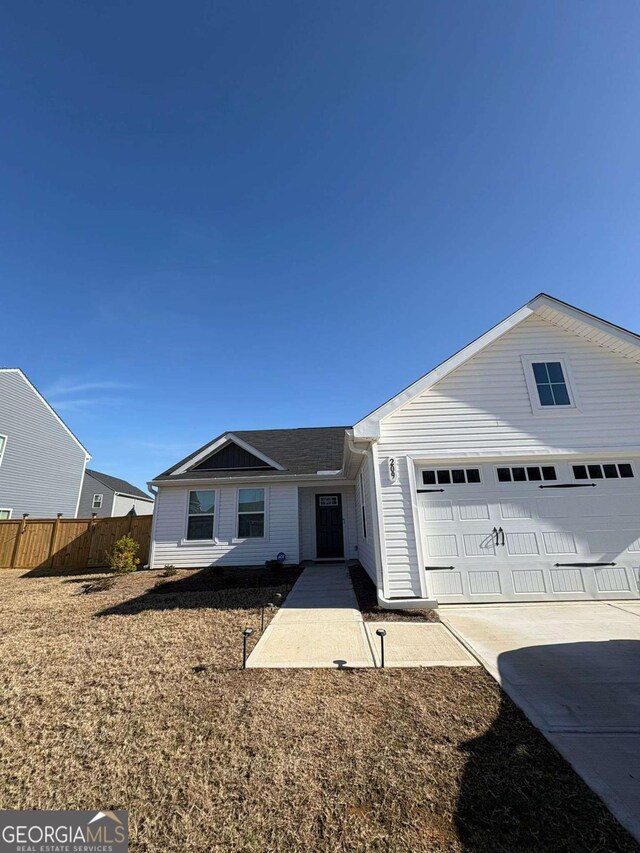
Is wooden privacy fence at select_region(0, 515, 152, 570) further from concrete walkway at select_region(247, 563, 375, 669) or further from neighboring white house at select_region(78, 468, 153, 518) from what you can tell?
neighboring white house at select_region(78, 468, 153, 518)

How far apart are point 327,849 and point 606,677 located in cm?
375

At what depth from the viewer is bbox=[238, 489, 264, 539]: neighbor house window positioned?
1251cm

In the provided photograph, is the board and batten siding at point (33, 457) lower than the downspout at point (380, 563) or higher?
higher

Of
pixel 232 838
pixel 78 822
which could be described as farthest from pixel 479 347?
pixel 78 822

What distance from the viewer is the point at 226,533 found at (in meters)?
12.5

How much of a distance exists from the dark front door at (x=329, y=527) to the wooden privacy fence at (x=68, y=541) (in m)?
6.49

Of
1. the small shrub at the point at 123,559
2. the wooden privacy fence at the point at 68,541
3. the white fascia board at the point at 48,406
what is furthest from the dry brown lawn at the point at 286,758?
the white fascia board at the point at 48,406

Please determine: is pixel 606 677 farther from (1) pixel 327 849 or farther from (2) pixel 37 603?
(2) pixel 37 603

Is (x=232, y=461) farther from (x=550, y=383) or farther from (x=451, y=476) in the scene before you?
(x=550, y=383)

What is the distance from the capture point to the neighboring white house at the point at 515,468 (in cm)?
705

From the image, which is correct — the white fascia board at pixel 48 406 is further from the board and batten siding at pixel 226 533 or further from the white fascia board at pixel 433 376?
the white fascia board at pixel 433 376

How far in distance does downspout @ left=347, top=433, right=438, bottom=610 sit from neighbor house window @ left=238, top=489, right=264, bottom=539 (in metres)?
6.21

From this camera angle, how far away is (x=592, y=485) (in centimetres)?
739

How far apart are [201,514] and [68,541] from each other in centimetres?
601
